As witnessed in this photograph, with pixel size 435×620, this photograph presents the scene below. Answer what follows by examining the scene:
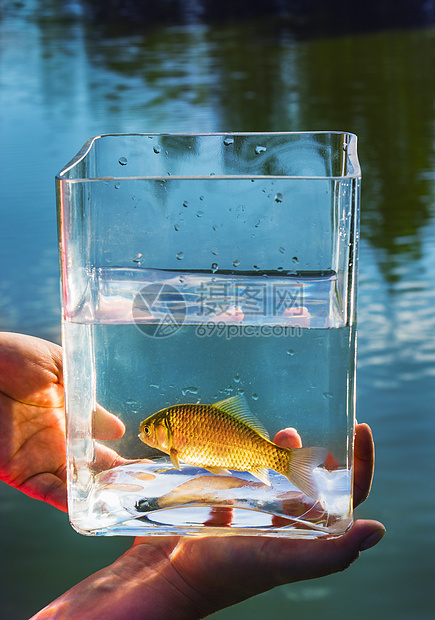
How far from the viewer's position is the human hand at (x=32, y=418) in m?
1.06

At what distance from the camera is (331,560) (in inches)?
30.7

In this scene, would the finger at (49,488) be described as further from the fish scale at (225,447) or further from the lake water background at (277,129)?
the lake water background at (277,129)

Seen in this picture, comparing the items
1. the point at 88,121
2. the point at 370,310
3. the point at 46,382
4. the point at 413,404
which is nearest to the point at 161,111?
the point at 88,121

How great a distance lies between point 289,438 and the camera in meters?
0.75

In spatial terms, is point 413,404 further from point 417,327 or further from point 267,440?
point 267,440

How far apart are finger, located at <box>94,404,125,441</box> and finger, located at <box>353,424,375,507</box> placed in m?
0.27

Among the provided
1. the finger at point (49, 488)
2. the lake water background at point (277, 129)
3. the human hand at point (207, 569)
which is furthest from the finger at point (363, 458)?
the lake water background at point (277, 129)

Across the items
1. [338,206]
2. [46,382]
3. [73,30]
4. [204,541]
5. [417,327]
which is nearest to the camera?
[338,206]

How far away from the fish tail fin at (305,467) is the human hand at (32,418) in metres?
0.40

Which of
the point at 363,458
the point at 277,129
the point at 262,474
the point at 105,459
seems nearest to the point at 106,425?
the point at 105,459

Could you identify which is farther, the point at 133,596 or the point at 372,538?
the point at 133,596

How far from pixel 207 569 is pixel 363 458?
214 millimetres

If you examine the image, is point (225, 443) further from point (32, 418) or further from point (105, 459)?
point (32, 418)

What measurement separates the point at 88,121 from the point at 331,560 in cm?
381
